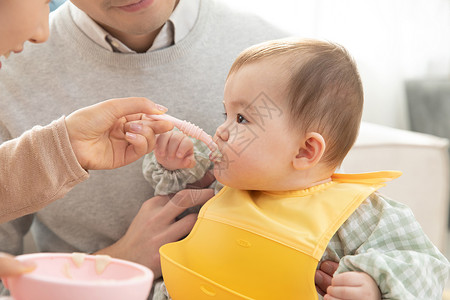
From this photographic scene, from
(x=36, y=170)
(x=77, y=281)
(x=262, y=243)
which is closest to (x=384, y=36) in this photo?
(x=262, y=243)

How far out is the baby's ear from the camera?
97 cm

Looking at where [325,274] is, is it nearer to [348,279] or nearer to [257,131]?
[348,279]

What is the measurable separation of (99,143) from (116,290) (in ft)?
1.70

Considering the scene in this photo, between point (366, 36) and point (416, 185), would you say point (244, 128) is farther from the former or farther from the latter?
point (366, 36)

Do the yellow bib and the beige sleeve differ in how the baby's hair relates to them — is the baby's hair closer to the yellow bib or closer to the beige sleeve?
the yellow bib

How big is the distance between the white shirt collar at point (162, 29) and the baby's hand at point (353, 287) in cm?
72

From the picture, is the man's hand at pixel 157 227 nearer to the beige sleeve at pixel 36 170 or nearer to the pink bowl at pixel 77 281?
the beige sleeve at pixel 36 170

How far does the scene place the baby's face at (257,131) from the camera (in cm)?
97

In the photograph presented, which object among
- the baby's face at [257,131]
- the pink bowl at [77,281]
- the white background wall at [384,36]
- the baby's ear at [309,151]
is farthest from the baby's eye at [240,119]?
the white background wall at [384,36]

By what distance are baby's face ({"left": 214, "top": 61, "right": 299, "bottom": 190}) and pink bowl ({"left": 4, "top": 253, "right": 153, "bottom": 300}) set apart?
37cm

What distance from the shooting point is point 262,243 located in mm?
979

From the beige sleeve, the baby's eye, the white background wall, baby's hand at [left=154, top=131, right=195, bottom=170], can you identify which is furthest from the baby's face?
the white background wall

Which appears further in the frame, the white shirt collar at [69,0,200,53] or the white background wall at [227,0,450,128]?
the white background wall at [227,0,450,128]

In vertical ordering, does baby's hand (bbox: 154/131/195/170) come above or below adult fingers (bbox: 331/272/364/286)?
above
